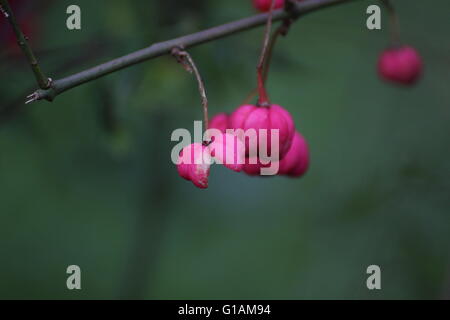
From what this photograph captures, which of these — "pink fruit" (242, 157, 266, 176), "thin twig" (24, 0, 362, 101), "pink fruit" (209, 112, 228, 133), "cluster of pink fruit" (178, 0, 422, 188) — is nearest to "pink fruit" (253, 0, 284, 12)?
"cluster of pink fruit" (178, 0, 422, 188)

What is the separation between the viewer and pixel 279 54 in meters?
1.87

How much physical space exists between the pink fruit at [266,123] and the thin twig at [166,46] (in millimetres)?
154

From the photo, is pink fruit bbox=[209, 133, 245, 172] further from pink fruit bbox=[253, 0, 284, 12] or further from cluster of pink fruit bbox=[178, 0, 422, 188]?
pink fruit bbox=[253, 0, 284, 12]

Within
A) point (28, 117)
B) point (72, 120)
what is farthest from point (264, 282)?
point (28, 117)

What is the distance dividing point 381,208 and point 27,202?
5.39ft

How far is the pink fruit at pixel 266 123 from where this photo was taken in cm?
114

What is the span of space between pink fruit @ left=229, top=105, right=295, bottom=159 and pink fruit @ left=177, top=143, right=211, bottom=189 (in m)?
0.10

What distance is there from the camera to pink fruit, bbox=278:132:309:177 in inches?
51.3

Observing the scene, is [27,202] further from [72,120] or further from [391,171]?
[391,171]

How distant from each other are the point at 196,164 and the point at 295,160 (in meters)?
0.33

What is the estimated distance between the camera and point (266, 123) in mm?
1139

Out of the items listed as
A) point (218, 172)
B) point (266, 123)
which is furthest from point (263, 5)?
point (218, 172)

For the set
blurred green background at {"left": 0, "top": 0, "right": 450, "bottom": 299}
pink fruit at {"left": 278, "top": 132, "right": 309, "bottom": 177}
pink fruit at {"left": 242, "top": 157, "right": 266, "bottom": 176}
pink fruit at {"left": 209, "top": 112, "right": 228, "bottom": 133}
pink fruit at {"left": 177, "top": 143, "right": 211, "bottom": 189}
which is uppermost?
blurred green background at {"left": 0, "top": 0, "right": 450, "bottom": 299}
